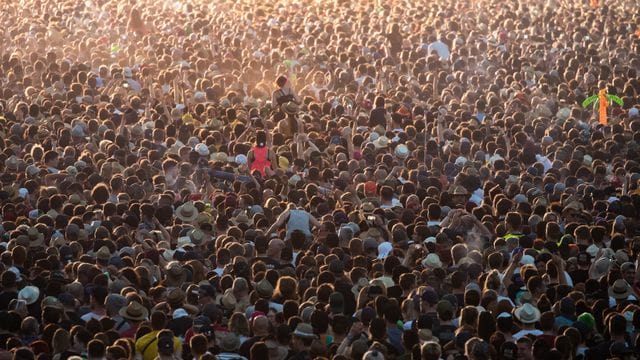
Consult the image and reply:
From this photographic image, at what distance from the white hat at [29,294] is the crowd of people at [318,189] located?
0.06 feet

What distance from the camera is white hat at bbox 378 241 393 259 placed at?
49.7ft

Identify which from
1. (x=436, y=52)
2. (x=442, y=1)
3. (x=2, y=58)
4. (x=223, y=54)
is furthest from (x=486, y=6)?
(x=2, y=58)

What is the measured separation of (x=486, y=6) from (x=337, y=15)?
423 centimetres

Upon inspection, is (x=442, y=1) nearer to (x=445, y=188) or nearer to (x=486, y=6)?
(x=486, y=6)

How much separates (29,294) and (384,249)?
4304mm

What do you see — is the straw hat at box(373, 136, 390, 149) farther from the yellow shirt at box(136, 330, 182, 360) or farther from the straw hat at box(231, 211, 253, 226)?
the yellow shirt at box(136, 330, 182, 360)

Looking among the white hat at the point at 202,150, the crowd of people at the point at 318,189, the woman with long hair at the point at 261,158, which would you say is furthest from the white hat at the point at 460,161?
the white hat at the point at 202,150

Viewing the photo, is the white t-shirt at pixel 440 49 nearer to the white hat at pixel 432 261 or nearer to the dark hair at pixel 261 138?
the dark hair at pixel 261 138

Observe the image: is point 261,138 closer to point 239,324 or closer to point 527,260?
point 527,260

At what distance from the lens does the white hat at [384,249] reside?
596 inches

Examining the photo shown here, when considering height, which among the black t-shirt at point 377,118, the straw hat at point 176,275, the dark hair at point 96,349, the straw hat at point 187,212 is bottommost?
the black t-shirt at point 377,118

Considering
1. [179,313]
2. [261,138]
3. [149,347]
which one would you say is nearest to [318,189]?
[261,138]

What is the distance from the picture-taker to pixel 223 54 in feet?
91.1

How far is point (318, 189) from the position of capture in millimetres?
17750
